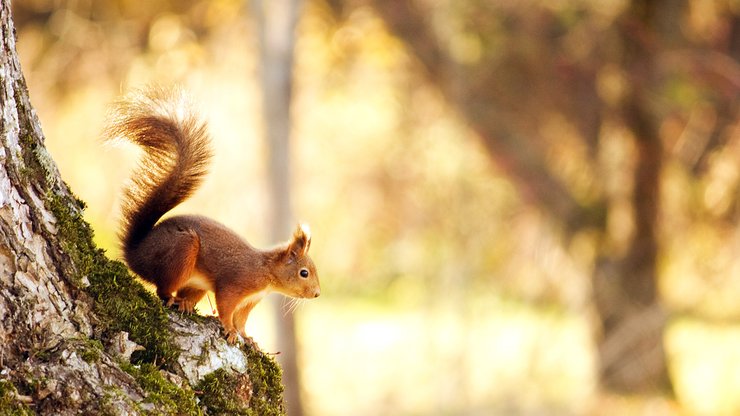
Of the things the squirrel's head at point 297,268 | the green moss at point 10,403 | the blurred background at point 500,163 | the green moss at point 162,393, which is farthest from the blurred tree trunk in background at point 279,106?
the green moss at point 10,403

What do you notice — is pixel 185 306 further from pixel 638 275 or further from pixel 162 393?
pixel 638 275

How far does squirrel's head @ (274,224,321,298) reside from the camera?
2.10 metres

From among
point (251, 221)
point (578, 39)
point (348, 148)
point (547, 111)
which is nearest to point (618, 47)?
point (578, 39)

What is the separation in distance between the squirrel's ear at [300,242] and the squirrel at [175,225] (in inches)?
5.9

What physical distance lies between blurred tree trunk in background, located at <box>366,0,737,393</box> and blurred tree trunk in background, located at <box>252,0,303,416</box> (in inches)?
43.6

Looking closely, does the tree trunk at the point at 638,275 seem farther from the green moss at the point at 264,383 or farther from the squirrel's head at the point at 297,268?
the green moss at the point at 264,383

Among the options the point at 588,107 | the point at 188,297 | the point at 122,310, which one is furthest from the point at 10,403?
the point at 588,107

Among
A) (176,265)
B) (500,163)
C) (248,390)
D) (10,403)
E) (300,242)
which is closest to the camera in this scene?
(10,403)

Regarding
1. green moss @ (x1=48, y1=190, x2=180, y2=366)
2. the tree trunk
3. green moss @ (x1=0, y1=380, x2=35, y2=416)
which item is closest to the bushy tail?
green moss @ (x1=48, y1=190, x2=180, y2=366)

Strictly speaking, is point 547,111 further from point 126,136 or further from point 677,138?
A: point 126,136

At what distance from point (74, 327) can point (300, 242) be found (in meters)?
0.71

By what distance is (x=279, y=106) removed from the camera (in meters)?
→ 5.30

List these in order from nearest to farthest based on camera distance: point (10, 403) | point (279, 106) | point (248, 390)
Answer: point (10, 403), point (248, 390), point (279, 106)

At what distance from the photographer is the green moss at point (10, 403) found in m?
1.31
